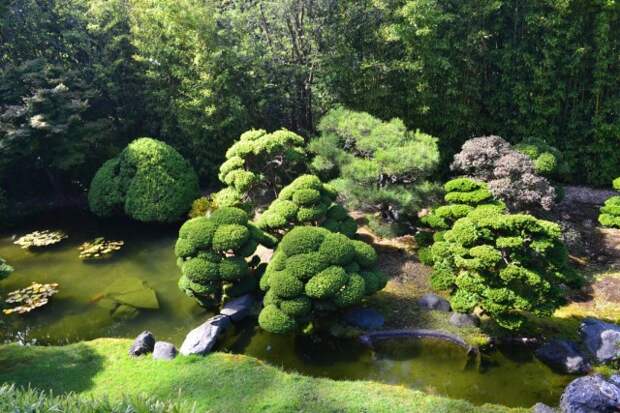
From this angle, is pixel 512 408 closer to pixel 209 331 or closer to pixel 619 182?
pixel 209 331

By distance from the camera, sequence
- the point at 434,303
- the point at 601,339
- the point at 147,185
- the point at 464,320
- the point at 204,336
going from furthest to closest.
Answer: the point at 147,185 < the point at 434,303 < the point at 464,320 < the point at 204,336 < the point at 601,339

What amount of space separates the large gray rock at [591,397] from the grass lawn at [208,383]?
0.69 m

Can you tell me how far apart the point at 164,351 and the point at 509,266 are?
5725mm

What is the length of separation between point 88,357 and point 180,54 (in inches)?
400

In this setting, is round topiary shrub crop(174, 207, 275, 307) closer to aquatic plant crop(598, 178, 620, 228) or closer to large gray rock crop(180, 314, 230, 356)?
large gray rock crop(180, 314, 230, 356)

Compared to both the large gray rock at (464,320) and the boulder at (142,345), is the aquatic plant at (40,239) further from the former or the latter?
the large gray rock at (464,320)

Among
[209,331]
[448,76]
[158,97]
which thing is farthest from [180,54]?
[209,331]

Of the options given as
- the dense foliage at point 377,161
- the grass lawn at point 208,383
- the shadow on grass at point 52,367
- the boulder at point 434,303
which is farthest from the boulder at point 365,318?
the shadow on grass at point 52,367

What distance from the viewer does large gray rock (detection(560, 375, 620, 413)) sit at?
6328 mm

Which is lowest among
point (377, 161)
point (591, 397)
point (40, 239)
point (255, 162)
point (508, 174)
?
point (591, 397)

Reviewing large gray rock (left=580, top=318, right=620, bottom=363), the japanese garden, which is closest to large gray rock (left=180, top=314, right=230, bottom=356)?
the japanese garden

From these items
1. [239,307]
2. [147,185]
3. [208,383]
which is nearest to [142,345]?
[208,383]

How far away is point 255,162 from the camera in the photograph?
41.4 ft

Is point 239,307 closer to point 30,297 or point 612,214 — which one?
point 30,297
